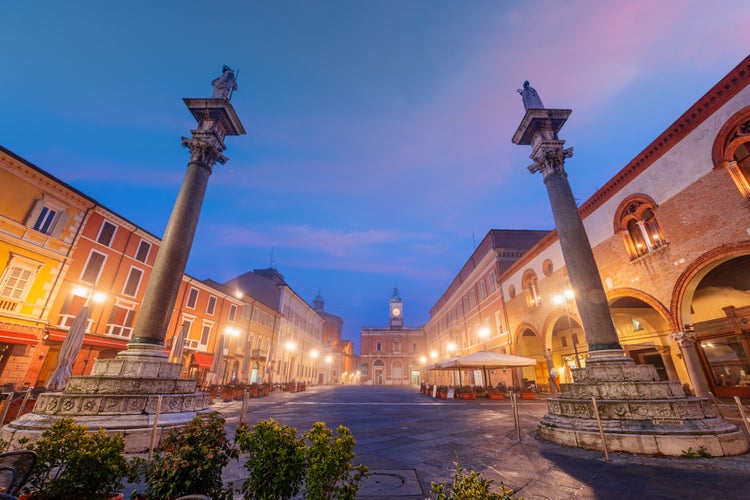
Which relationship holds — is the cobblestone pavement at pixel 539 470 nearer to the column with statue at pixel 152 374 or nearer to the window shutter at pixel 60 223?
the column with statue at pixel 152 374

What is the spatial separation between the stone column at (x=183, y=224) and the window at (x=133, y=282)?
15.2 meters

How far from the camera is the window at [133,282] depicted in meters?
19.3

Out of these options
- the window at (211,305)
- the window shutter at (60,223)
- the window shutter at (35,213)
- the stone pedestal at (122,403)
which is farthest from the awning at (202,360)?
the stone pedestal at (122,403)

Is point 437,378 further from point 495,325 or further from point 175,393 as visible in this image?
point 175,393

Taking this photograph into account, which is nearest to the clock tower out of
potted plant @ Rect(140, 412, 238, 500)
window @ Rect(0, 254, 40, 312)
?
window @ Rect(0, 254, 40, 312)

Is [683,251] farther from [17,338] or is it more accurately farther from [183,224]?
[17,338]

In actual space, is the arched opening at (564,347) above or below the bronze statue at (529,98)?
below

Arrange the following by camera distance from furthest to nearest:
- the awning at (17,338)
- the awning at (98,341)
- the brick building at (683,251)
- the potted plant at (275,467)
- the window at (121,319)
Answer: the window at (121,319), the awning at (98,341), the awning at (17,338), the brick building at (683,251), the potted plant at (275,467)

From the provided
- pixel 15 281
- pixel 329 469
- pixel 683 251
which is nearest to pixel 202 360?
pixel 15 281

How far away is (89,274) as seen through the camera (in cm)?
1697

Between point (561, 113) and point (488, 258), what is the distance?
18.3 metres

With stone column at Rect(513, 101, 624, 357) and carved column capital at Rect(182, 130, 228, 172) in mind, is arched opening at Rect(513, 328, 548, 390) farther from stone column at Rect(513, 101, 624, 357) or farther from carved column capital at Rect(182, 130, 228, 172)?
carved column capital at Rect(182, 130, 228, 172)

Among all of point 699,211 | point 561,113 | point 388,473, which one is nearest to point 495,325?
point 699,211

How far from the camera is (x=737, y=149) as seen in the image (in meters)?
9.33
